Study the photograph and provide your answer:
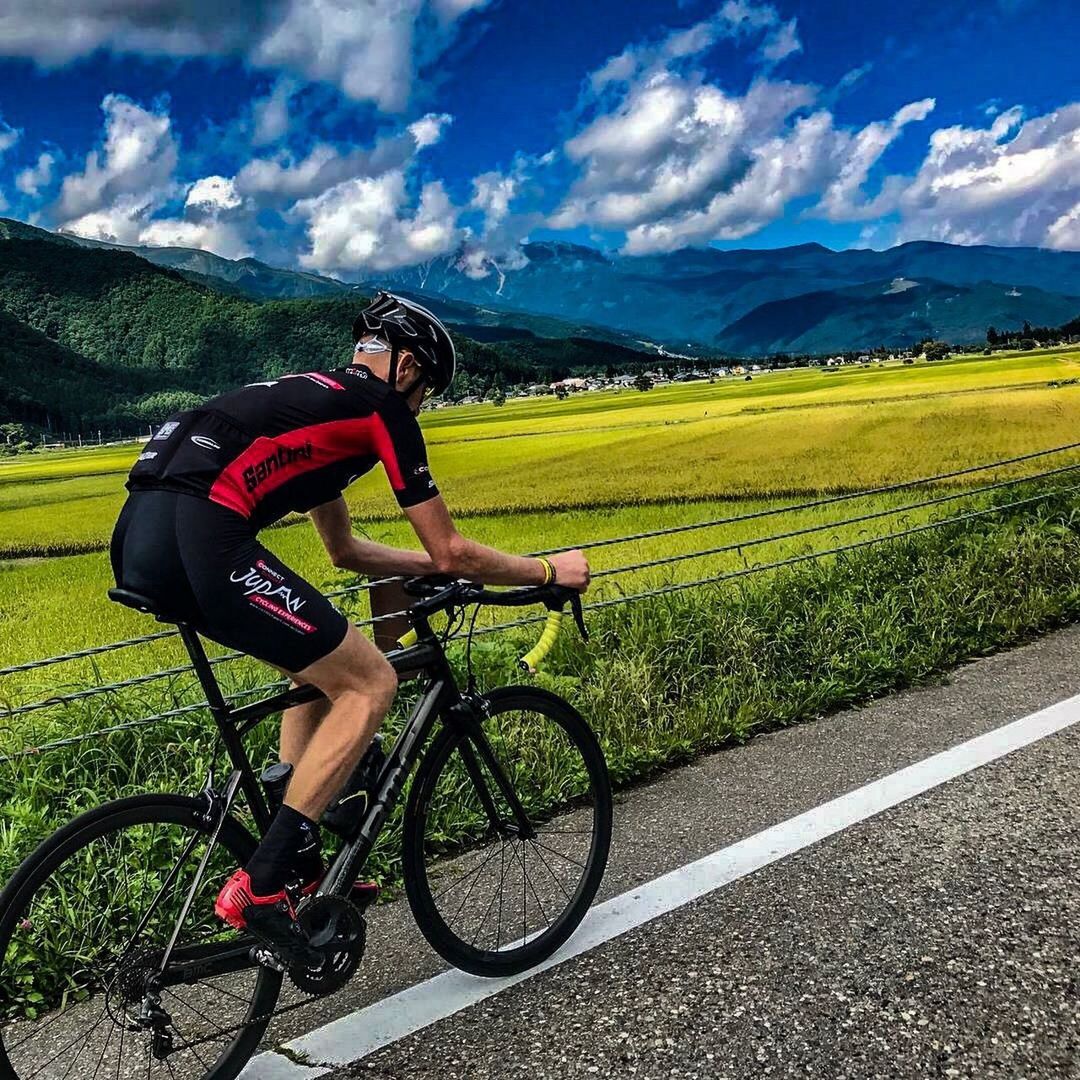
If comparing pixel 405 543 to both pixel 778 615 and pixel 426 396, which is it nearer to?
pixel 778 615

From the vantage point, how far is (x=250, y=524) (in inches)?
93.2

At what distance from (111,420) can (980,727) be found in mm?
15721

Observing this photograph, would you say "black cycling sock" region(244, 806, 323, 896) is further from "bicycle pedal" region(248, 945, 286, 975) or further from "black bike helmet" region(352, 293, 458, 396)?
"black bike helmet" region(352, 293, 458, 396)

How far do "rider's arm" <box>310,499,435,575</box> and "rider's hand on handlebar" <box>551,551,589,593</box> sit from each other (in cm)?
43

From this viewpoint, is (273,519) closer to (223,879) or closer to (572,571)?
(572,571)

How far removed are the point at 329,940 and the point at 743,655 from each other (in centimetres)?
365

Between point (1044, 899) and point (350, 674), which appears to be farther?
point (1044, 899)

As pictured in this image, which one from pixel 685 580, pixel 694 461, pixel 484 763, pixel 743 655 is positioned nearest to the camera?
pixel 484 763

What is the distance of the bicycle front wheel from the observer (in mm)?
2723

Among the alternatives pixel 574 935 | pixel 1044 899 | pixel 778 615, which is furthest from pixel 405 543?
pixel 1044 899

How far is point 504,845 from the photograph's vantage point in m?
3.10

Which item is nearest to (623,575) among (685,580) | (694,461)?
(685,580)

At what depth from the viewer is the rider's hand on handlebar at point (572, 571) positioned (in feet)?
9.05

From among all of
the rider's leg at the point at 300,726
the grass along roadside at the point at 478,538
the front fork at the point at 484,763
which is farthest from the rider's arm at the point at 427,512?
the grass along roadside at the point at 478,538
